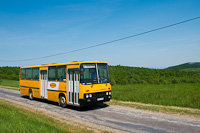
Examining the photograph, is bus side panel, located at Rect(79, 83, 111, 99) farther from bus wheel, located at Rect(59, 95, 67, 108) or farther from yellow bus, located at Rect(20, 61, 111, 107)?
bus wheel, located at Rect(59, 95, 67, 108)

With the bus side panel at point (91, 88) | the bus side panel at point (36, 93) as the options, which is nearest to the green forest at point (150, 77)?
the bus side panel at point (36, 93)

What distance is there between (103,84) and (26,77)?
10.1 metres

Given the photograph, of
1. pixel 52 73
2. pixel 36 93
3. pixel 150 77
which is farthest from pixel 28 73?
pixel 150 77

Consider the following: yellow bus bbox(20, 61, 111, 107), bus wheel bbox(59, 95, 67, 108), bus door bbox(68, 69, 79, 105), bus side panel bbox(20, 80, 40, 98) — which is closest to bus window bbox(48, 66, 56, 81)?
yellow bus bbox(20, 61, 111, 107)

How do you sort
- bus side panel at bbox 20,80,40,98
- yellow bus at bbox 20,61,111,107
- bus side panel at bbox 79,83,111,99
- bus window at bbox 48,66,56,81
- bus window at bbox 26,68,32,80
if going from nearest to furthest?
bus side panel at bbox 79,83,111,99 < yellow bus at bbox 20,61,111,107 < bus window at bbox 48,66,56,81 < bus side panel at bbox 20,80,40,98 < bus window at bbox 26,68,32,80

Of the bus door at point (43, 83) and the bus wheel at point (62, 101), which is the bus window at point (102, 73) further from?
the bus door at point (43, 83)

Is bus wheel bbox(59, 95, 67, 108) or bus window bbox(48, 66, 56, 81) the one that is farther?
bus window bbox(48, 66, 56, 81)

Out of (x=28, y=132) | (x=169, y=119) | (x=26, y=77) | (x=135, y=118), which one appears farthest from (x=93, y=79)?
(x=26, y=77)

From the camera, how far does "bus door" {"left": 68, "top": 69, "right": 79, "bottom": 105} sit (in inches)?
428

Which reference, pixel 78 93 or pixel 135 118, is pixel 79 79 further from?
pixel 135 118

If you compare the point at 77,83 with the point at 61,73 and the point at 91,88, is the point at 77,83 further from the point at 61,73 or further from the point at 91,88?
the point at 61,73

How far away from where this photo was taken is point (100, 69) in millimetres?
11344

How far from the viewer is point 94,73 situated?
36.2 feet

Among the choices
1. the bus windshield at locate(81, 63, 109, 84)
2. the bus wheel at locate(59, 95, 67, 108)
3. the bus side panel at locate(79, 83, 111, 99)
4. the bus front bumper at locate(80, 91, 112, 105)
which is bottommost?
the bus wheel at locate(59, 95, 67, 108)
